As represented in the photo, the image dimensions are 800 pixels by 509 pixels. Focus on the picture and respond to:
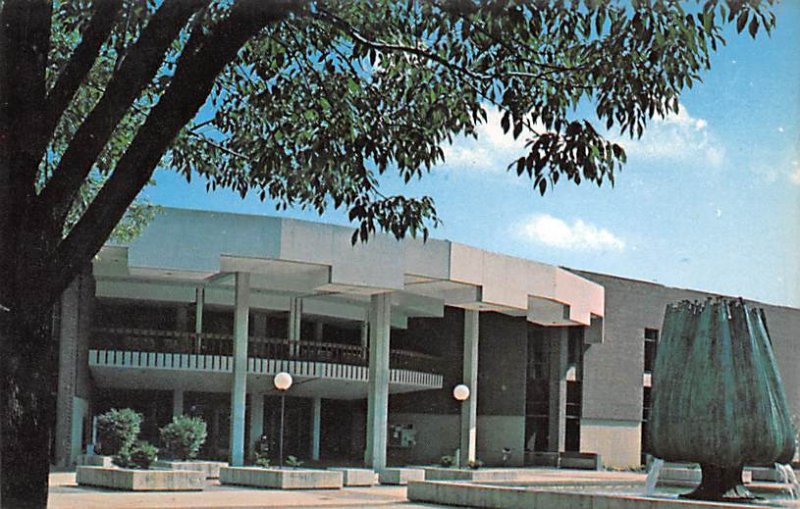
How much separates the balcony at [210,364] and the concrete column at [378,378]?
1.36 m

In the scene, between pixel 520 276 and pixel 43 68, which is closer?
pixel 43 68

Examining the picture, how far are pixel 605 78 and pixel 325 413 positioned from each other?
39574 mm

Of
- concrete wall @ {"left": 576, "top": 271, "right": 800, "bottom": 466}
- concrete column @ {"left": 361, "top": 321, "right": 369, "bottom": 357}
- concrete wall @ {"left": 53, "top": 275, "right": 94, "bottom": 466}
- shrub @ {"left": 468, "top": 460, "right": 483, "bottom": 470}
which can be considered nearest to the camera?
shrub @ {"left": 468, "top": 460, "right": 483, "bottom": 470}

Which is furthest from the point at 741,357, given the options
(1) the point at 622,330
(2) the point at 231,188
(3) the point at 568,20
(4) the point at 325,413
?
(4) the point at 325,413

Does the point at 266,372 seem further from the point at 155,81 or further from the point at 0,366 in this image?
the point at 0,366

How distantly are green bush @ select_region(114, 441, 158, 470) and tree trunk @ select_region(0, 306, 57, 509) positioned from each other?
17.0m

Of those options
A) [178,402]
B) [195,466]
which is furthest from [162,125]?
[178,402]

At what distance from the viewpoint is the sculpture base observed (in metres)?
18.0

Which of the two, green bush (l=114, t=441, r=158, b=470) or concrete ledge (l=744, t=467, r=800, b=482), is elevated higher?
green bush (l=114, t=441, r=158, b=470)

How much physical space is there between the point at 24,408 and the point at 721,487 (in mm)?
14263

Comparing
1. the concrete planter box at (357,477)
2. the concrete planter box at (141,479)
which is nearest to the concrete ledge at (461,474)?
the concrete planter box at (357,477)

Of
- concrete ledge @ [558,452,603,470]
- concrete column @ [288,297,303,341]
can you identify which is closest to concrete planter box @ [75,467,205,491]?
concrete column @ [288,297,303,341]

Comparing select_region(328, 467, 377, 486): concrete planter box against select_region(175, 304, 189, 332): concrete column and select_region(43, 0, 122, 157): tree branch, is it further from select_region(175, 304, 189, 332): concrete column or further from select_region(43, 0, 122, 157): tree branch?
select_region(43, 0, 122, 157): tree branch

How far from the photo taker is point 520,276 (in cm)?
3394
